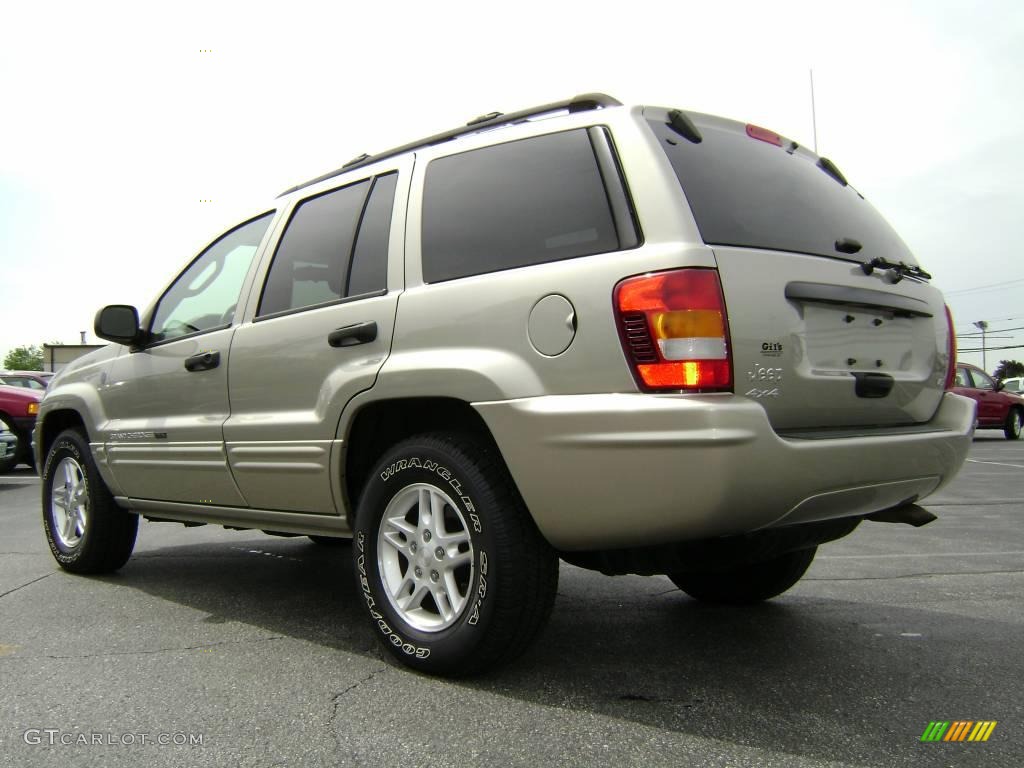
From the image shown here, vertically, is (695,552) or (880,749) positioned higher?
(695,552)

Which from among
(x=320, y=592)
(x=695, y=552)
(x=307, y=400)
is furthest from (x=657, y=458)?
(x=320, y=592)

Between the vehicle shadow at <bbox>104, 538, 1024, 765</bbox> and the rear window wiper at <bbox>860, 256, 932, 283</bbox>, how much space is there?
1.34 m

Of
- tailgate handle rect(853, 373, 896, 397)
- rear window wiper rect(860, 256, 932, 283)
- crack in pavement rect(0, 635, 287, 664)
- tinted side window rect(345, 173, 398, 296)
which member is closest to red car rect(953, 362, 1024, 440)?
rear window wiper rect(860, 256, 932, 283)

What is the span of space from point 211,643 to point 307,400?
1018 mm

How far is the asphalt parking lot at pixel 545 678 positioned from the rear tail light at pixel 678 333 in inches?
38.1

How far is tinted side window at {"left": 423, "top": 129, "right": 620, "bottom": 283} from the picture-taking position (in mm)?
2729

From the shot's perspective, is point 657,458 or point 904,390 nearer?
point 657,458

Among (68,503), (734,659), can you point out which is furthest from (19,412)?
(734,659)

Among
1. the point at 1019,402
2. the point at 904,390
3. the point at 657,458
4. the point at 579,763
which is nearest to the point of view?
the point at 579,763

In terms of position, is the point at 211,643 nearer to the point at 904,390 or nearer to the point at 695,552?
the point at 695,552

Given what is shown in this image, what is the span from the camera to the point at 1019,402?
19734mm

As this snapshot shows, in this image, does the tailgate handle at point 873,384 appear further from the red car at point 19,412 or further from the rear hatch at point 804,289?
the red car at point 19,412

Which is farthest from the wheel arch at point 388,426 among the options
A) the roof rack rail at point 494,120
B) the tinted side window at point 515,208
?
the roof rack rail at point 494,120

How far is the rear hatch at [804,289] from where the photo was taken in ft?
8.36
